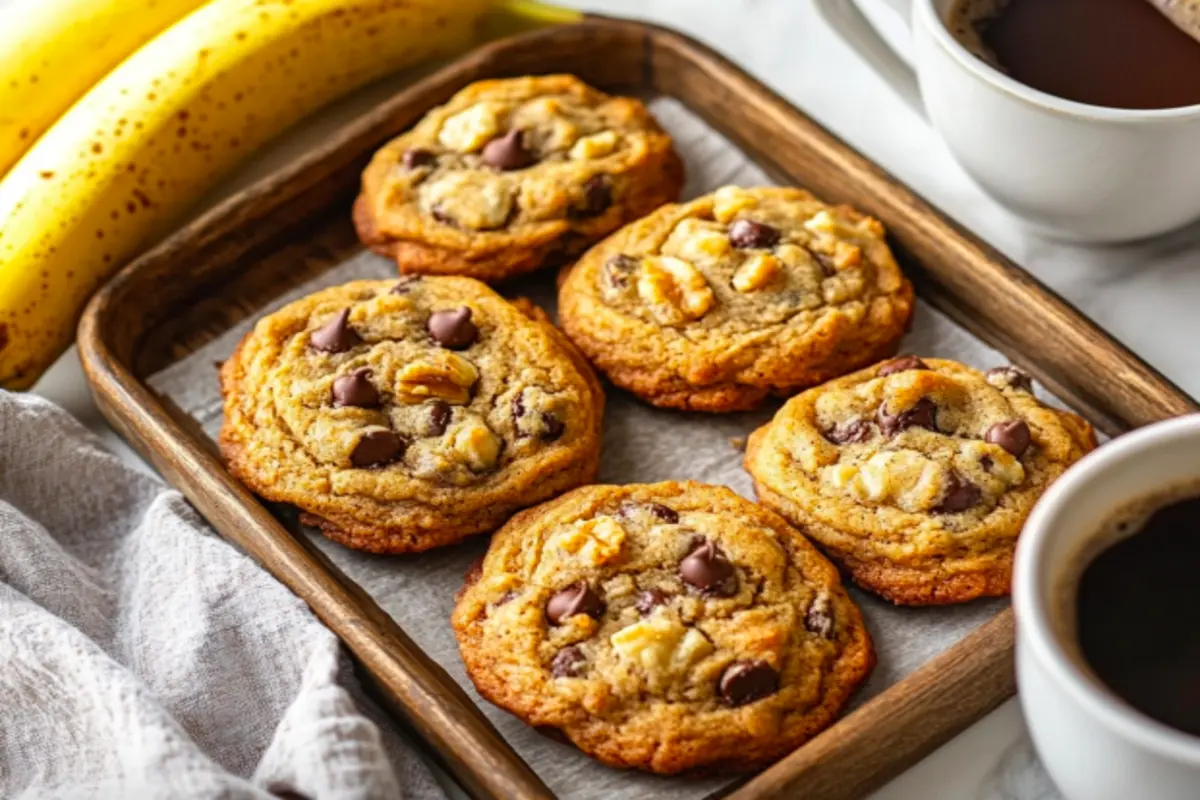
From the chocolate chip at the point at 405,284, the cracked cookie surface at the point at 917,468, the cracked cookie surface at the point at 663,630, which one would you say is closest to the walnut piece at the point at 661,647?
the cracked cookie surface at the point at 663,630

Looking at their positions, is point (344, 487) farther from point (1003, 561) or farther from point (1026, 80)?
point (1026, 80)

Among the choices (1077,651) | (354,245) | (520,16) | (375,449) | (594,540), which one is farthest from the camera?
(520,16)

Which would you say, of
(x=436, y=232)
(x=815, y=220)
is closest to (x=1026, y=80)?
(x=815, y=220)

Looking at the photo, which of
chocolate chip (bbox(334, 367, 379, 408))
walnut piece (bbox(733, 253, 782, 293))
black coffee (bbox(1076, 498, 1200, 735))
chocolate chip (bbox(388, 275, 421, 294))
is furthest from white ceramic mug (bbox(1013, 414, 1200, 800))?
chocolate chip (bbox(388, 275, 421, 294))

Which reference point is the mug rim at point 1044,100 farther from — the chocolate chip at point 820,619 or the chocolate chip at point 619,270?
the chocolate chip at point 820,619

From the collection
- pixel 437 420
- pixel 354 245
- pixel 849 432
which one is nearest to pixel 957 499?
pixel 849 432

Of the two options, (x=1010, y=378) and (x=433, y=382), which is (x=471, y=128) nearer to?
(x=433, y=382)
